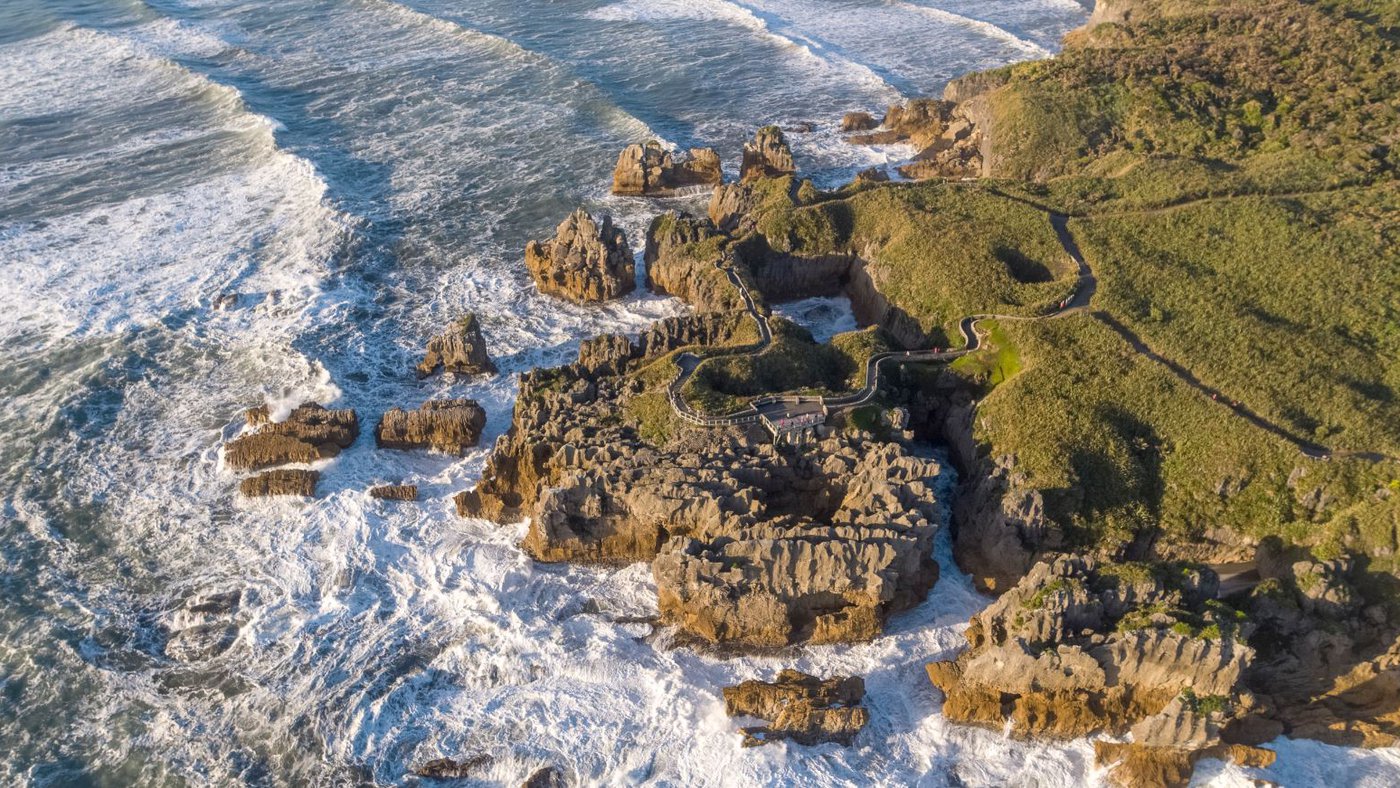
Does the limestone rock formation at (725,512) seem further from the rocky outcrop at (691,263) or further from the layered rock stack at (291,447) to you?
the rocky outcrop at (691,263)

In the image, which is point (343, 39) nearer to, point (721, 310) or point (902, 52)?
point (902, 52)

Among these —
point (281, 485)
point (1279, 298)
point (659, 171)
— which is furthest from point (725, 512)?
point (659, 171)

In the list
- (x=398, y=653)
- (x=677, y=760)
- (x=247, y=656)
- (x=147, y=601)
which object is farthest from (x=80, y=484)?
(x=677, y=760)

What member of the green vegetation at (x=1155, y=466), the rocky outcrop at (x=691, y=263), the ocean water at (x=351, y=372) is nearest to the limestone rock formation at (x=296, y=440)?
the ocean water at (x=351, y=372)

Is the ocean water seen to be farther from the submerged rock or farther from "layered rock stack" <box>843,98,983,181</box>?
"layered rock stack" <box>843,98,983,181</box>

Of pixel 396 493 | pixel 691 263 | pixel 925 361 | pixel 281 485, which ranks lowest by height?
pixel 396 493

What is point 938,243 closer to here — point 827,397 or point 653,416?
point 827,397
